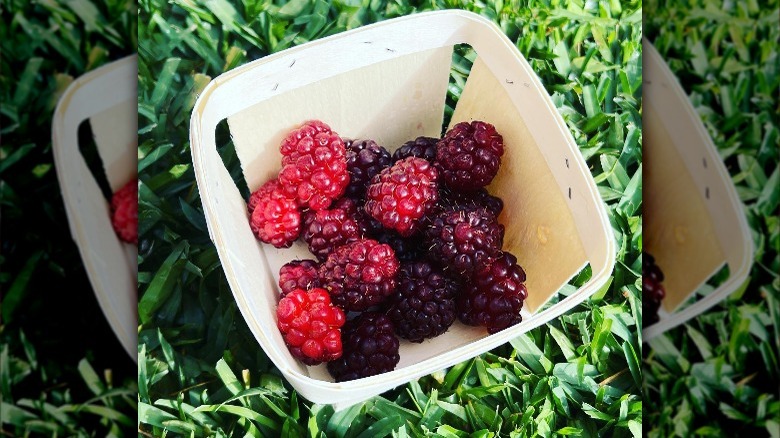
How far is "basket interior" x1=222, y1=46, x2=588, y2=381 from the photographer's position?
1.08 metres

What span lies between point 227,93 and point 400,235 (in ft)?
1.00

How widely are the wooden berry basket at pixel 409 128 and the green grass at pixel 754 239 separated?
13.0 inches

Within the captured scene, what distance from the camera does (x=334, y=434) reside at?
3.57ft

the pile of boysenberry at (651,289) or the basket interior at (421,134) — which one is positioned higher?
the basket interior at (421,134)

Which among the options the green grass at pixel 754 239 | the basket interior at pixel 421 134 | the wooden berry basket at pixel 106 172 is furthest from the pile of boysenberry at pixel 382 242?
the green grass at pixel 754 239

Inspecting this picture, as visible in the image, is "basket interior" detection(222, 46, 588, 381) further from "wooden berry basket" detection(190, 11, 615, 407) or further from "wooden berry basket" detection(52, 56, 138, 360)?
"wooden berry basket" detection(52, 56, 138, 360)

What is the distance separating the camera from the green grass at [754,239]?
4.17 ft

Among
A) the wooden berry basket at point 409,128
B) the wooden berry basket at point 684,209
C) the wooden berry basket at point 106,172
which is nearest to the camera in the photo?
the wooden berry basket at point 409,128

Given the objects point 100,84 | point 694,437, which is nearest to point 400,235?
point 100,84

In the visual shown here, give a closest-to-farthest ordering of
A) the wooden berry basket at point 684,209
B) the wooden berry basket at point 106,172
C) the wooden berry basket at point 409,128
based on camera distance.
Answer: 1. the wooden berry basket at point 409,128
2. the wooden berry basket at point 106,172
3. the wooden berry basket at point 684,209

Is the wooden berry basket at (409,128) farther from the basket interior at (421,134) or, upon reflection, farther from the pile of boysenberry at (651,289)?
the pile of boysenberry at (651,289)

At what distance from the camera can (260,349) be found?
3.43ft

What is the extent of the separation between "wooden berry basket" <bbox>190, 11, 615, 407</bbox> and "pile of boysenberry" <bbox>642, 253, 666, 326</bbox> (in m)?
0.23

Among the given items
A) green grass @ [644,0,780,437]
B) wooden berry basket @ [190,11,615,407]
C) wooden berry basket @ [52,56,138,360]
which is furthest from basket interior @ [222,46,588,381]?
green grass @ [644,0,780,437]
